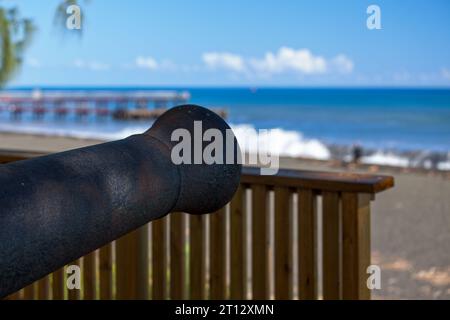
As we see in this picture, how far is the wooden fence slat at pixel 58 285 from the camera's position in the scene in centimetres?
330

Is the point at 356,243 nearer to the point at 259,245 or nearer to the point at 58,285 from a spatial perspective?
the point at 259,245

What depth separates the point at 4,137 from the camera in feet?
91.0

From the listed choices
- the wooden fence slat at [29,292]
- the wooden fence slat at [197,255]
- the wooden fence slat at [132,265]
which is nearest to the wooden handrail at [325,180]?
the wooden fence slat at [197,255]

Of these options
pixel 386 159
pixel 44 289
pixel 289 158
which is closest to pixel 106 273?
pixel 44 289

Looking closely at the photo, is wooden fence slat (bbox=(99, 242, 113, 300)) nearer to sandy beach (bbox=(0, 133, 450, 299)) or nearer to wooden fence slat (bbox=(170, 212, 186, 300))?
wooden fence slat (bbox=(170, 212, 186, 300))

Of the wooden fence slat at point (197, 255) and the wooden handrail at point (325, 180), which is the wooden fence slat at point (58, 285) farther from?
the wooden handrail at point (325, 180)

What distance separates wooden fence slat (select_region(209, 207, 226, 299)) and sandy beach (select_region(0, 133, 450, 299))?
5.95 feet

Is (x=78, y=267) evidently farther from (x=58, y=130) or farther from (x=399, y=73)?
(x=399, y=73)

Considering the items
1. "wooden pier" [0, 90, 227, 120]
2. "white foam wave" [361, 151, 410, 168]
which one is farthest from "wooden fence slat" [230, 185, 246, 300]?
"wooden pier" [0, 90, 227, 120]

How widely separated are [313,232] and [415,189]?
39.9 ft

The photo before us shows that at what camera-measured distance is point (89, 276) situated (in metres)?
3.24

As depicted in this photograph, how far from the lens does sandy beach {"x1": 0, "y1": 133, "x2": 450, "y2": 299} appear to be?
674 cm

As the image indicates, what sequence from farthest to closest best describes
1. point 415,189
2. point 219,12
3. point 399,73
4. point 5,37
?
point 219,12, point 399,73, point 415,189, point 5,37
